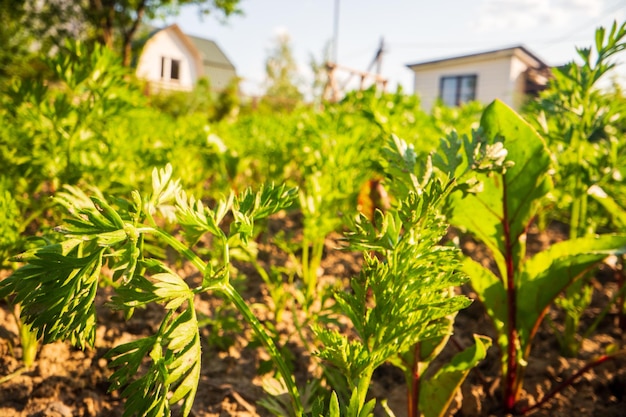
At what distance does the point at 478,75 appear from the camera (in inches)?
1025

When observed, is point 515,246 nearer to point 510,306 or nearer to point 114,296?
point 510,306

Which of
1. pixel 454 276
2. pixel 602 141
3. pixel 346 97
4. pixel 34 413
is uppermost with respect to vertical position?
pixel 346 97

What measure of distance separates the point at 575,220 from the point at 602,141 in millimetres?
317

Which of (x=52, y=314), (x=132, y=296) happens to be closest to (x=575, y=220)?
(x=132, y=296)

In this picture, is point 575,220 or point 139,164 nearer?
point 575,220

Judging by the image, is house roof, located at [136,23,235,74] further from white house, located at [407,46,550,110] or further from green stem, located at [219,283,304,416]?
green stem, located at [219,283,304,416]

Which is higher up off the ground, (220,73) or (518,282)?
(220,73)

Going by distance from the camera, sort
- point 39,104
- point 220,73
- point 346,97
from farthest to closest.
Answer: point 220,73, point 346,97, point 39,104

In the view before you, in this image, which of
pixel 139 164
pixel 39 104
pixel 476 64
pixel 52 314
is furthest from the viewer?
pixel 476 64

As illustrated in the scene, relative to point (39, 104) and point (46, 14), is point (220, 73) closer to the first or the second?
point (46, 14)

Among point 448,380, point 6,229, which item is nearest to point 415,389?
point 448,380

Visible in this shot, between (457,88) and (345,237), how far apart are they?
27746 millimetres

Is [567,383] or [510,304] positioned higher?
[510,304]

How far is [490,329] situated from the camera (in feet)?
6.52
